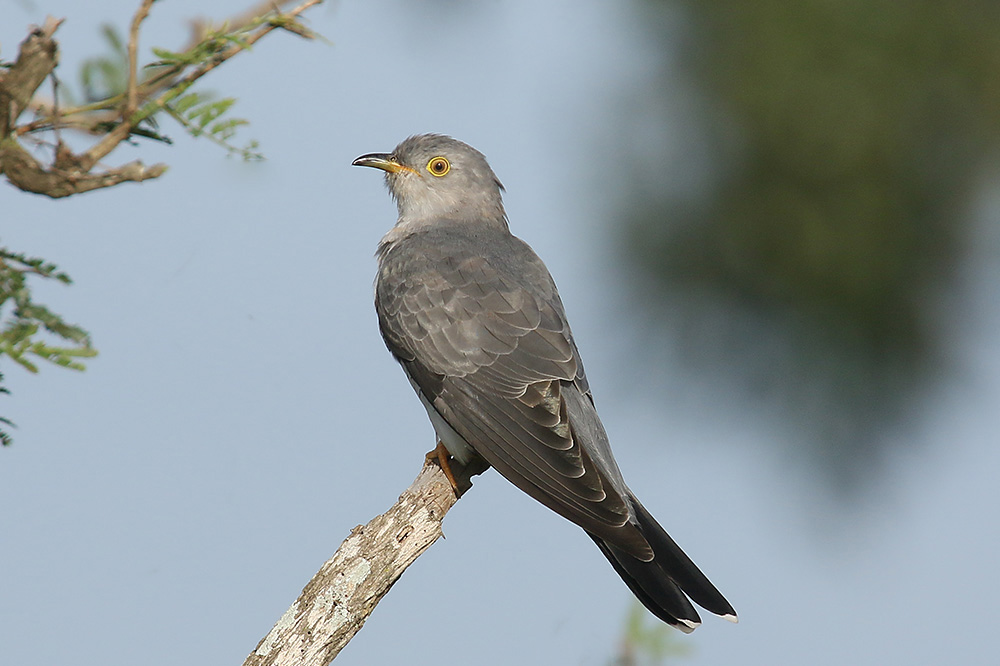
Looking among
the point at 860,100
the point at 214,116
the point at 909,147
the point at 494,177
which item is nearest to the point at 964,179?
the point at 909,147

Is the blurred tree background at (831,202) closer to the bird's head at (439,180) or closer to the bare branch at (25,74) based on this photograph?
the bird's head at (439,180)

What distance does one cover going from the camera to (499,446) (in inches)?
156

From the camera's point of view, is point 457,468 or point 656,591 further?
point 457,468

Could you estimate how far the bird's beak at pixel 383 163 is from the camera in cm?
541

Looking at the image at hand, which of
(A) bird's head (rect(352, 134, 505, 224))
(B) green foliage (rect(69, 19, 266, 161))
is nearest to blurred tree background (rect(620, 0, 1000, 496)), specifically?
(A) bird's head (rect(352, 134, 505, 224))

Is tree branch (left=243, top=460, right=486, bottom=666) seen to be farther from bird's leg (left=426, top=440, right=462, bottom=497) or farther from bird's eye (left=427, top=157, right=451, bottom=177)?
bird's eye (left=427, top=157, right=451, bottom=177)

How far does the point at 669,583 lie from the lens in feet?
12.2

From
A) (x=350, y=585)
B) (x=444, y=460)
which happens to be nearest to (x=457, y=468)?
(x=444, y=460)

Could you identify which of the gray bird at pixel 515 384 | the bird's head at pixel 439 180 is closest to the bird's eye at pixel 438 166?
the bird's head at pixel 439 180

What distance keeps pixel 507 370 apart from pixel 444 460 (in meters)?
0.46

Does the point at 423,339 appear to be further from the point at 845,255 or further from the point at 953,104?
the point at 953,104

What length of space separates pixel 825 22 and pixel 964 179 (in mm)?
1538

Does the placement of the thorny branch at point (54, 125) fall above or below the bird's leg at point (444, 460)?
below

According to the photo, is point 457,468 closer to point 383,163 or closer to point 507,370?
point 507,370
